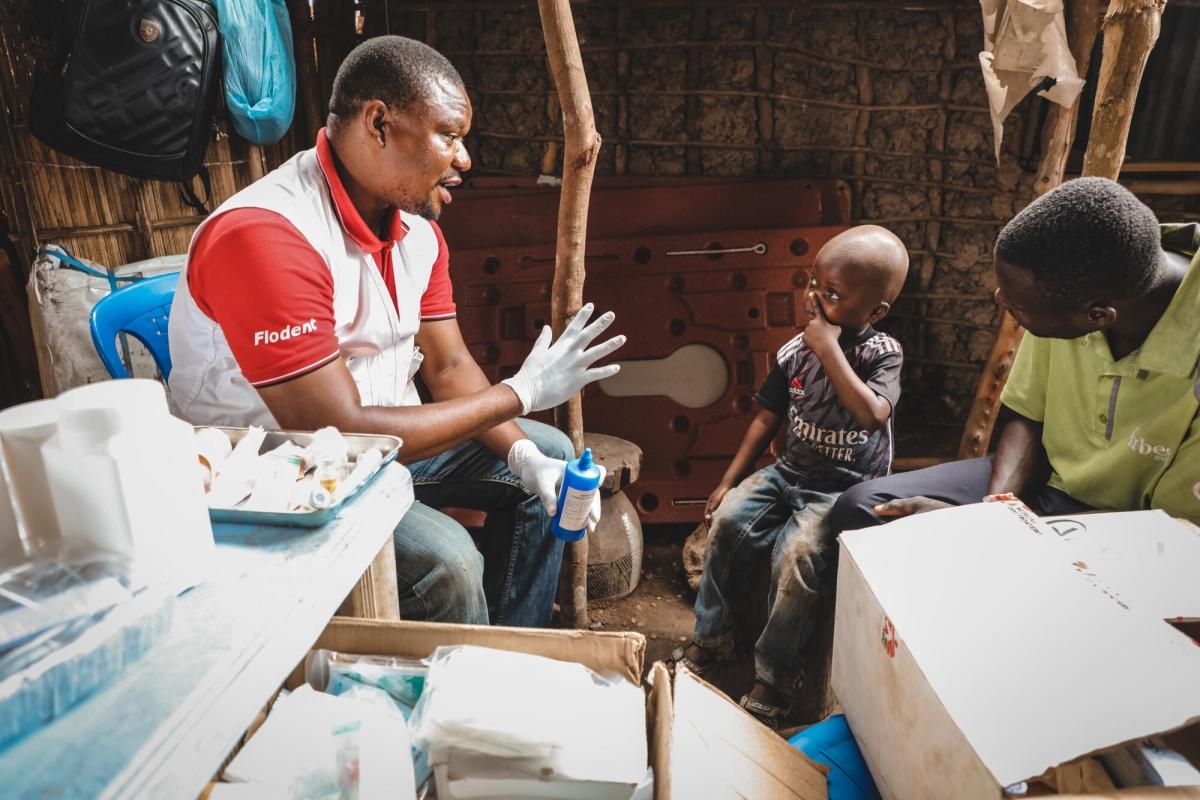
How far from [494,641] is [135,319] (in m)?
1.26

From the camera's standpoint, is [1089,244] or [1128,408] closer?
[1089,244]

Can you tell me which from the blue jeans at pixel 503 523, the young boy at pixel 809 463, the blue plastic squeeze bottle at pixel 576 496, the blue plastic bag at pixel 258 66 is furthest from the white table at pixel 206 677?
the blue plastic bag at pixel 258 66

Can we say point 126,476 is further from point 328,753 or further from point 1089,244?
point 1089,244

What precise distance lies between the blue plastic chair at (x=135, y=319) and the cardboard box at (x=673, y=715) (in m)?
1.03

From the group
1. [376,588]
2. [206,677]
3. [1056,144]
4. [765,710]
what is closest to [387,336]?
[376,588]

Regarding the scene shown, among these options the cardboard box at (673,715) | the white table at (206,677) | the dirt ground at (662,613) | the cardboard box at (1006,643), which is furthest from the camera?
the dirt ground at (662,613)

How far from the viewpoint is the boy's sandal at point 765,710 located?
5.88ft

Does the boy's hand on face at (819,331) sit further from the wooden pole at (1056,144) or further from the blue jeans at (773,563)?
the wooden pole at (1056,144)

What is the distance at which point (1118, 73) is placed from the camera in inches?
69.9

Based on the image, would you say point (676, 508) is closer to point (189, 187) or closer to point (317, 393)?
point (317, 393)

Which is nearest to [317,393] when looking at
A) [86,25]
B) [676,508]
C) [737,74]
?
[86,25]

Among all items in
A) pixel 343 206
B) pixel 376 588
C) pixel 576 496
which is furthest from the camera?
pixel 343 206

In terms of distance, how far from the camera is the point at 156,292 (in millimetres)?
1723

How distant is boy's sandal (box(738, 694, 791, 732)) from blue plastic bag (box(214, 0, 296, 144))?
221 centimetres
